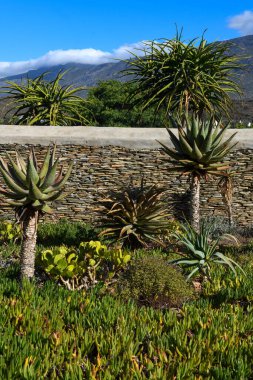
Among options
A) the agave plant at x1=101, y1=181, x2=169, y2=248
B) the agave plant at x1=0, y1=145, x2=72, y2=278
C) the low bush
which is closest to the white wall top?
the agave plant at x1=101, y1=181, x2=169, y2=248

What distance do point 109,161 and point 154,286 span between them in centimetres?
529

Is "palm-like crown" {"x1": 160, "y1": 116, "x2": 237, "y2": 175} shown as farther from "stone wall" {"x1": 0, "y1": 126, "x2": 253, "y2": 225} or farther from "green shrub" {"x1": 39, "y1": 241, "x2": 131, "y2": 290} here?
"green shrub" {"x1": 39, "y1": 241, "x2": 131, "y2": 290}

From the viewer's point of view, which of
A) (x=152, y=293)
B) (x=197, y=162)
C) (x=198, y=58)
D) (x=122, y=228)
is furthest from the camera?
(x=198, y=58)

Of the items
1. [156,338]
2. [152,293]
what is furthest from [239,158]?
[156,338]

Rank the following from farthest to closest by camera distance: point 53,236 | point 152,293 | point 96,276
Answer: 1. point 53,236
2. point 96,276
3. point 152,293

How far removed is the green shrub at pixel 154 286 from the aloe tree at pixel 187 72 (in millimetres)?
7028

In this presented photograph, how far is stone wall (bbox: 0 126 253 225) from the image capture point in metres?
11.0

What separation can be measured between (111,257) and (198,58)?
7704mm

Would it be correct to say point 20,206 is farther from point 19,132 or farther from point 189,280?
point 19,132

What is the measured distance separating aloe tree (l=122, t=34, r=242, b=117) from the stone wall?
1.98 meters

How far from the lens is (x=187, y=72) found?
13.0m

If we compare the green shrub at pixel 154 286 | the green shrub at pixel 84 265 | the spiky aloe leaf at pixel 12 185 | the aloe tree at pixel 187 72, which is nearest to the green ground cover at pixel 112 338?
the green shrub at pixel 154 286

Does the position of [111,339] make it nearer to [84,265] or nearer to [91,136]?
[84,265]

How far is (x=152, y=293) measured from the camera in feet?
20.5
